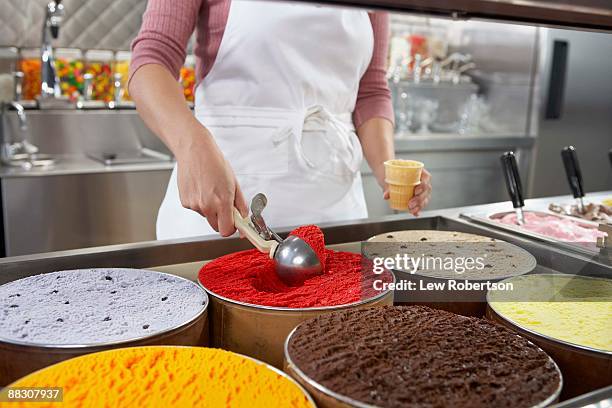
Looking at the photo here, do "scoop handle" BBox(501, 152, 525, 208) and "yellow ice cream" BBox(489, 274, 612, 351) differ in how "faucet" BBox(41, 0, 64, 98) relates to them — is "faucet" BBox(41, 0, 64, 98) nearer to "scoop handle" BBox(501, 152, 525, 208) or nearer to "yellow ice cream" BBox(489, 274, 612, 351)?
"scoop handle" BBox(501, 152, 525, 208)

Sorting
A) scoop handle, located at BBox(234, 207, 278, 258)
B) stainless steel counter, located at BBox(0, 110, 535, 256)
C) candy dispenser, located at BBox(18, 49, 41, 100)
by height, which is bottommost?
stainless steel counter, located at BBox(0, 110, 535, 256)

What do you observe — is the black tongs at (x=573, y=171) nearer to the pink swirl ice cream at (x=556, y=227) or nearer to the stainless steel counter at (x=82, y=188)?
the pink swirl ice cream at (x=556, y=227)

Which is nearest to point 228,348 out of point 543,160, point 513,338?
point 513,338

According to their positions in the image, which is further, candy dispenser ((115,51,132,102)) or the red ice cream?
candy dispenser ((115,51,132,102))

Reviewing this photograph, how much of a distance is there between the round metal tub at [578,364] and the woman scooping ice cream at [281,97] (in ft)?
2.10

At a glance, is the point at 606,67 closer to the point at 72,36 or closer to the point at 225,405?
the point at 72,36

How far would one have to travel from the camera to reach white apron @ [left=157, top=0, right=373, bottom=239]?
172 centimetres

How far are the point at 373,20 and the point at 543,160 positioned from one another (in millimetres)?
2971

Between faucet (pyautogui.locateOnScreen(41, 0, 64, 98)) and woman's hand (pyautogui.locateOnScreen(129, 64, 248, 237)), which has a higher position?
faucet (pyautogui.locateOnScreen(41, 0, 64, 98))

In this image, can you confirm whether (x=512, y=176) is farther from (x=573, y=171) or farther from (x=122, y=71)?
(x=122, y=71)

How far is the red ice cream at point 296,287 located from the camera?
43.3 inches

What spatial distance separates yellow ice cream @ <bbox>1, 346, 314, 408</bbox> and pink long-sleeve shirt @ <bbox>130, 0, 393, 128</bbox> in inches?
32.9

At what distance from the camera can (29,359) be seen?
35.3 inches

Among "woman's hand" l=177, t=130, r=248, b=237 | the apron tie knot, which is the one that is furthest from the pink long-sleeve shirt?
"woman's hand" l=177, t=130, r=248, b=237
